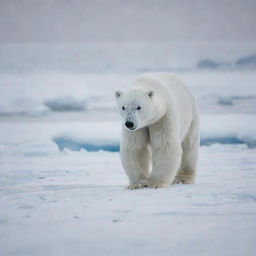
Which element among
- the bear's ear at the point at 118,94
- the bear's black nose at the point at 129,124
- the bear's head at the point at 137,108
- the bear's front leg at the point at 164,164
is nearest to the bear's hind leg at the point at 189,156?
the bear's front leg at the point at 164,164

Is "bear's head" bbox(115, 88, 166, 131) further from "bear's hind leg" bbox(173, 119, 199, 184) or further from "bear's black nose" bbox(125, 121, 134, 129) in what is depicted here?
"bear's hind leg" bbox(173, 119, 199, 184)

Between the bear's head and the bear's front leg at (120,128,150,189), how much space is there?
301 mm

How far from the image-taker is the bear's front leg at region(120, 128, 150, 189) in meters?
5.34

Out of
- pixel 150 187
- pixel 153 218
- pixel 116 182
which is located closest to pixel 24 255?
pixel 153 218

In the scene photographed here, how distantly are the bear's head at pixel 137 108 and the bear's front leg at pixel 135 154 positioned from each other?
0.30 m

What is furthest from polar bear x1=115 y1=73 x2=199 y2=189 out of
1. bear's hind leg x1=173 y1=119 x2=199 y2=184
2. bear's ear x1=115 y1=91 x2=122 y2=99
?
bear's hind leg x1=173 y1=119 x2=199 y2=184

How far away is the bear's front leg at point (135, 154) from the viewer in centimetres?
534

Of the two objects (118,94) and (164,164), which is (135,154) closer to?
(164,164)

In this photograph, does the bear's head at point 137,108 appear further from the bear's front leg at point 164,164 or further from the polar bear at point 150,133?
the bear's front leg at point 164,164

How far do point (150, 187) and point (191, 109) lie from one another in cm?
142

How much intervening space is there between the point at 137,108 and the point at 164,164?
29.5 inches

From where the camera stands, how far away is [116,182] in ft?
21.4

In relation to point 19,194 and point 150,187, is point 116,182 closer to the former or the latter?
point 150,187

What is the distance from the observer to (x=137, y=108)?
4969mm
